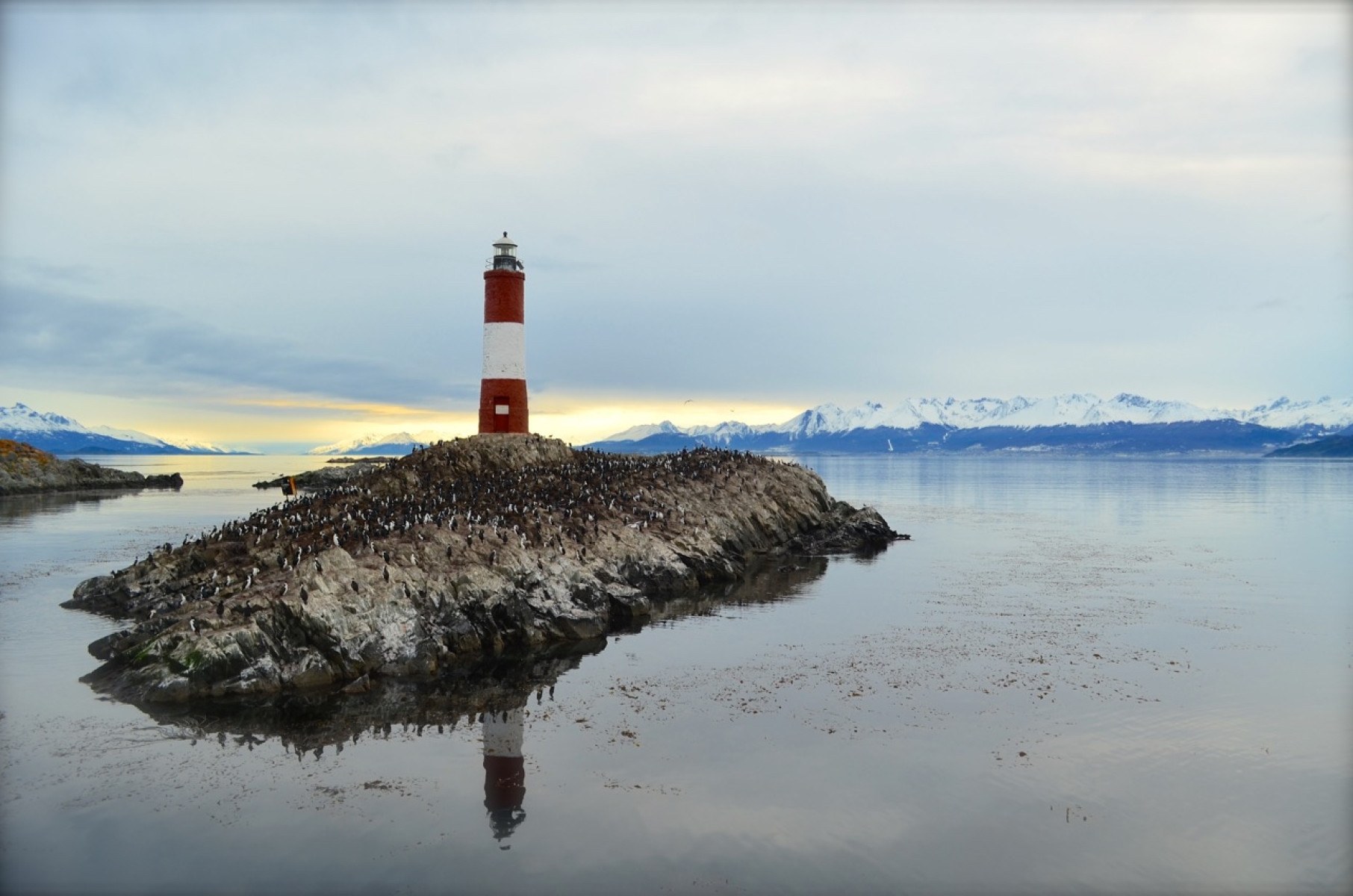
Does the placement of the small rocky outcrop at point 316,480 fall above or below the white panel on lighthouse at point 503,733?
above

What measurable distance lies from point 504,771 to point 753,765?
485 cm

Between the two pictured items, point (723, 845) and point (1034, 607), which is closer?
point (723, 845)

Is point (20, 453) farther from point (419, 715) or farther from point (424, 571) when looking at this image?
point (419, 715)

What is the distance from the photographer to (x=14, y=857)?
13633 mm

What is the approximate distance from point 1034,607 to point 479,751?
23.2 meters

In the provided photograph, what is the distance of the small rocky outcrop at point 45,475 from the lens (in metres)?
83.6

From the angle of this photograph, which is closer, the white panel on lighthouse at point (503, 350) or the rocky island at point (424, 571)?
the rocky island at point (424, 571)

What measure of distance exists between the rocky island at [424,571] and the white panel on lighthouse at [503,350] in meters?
3.99

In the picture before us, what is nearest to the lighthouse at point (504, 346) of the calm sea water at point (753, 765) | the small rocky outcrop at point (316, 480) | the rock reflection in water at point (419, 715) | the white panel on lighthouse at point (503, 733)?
the calm sea water at point (753, 765)

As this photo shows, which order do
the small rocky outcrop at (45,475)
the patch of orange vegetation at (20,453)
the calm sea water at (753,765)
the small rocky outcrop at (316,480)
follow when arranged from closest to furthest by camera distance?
the calm sea water at (753,765), the small rocky outcrop at (45,475), the patch of orange vegetation at (20,453), the small rocky outcrop at (316,480)

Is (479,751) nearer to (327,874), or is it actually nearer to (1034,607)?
(327,874)

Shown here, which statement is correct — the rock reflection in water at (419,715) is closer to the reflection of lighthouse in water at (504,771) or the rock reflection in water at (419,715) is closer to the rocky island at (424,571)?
the reflection of lighthouse in water at (504,771)

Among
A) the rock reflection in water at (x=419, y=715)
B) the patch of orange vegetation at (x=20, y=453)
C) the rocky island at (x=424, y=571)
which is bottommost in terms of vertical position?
the rock reflection in water at (x=419, y=715)

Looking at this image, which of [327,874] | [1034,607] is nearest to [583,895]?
[327,874]
